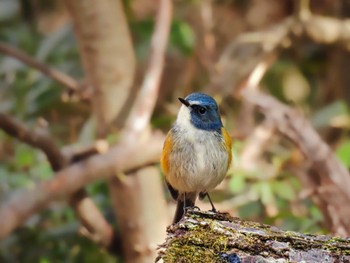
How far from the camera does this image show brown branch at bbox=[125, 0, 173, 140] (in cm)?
568

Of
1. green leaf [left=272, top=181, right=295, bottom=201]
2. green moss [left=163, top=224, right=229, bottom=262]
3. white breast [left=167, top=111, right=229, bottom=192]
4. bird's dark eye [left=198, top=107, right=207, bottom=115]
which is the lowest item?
green moss [left=163, top=224, right=229, bottom=262]

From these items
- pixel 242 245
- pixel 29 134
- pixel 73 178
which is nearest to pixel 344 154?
pixel 73 178

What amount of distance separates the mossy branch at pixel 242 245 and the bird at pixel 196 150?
1.19 meters

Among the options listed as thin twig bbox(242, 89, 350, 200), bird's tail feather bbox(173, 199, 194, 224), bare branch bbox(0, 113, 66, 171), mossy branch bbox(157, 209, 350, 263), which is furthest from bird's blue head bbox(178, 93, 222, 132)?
mossy branch bbox(157, 209, 350, 263)

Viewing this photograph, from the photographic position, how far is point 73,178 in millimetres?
5473

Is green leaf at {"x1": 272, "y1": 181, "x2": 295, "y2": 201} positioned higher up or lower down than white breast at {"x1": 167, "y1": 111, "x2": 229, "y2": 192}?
higher up

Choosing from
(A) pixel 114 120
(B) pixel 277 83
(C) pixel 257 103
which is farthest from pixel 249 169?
(B) pixel 277 83

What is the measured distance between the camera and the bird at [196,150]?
400 centimetres

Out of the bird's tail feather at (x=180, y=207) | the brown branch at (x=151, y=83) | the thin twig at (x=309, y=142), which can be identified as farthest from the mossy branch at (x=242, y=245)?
the brown branch at (x=151, y=83)

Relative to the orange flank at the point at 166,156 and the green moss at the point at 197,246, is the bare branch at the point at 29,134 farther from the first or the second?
the green moss at the point at 197,246

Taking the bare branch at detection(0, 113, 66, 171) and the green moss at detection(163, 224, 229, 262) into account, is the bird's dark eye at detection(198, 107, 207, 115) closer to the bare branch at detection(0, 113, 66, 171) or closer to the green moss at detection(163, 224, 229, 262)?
the bare branch at detection(0, 113, 66, 171)

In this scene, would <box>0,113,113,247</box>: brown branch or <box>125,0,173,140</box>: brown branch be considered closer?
<box>0,113,113,247</box>: brown branch

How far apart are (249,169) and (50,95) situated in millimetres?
1957

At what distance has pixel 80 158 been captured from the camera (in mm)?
5758
